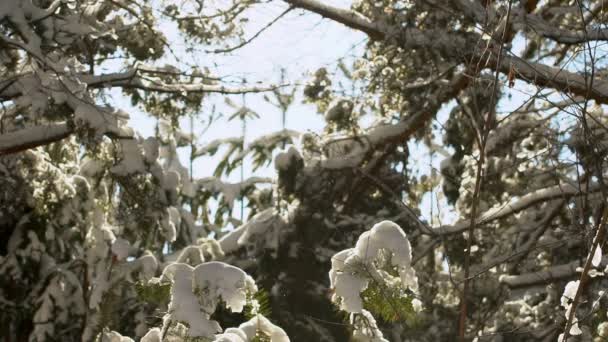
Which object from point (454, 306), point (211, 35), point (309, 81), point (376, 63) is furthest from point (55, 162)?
point (454, 306)

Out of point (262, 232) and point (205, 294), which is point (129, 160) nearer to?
point (262, 232)

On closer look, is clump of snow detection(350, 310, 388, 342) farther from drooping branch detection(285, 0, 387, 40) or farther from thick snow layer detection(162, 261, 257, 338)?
drooping branch detection(285, 0, 387, 40)

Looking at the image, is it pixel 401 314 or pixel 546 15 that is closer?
pixel 401 314

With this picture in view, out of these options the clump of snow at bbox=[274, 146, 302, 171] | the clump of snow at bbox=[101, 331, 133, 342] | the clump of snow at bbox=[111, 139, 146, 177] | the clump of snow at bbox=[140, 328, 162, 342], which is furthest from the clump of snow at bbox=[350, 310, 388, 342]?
the clump of snow at bbox=[274, 146, 302, 171]

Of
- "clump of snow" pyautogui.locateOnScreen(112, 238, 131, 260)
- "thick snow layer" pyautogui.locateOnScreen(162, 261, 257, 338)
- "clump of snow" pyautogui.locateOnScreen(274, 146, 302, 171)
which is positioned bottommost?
"thick snow layer" pyautogui.locateOnScreen(162, 261, 257, 338)

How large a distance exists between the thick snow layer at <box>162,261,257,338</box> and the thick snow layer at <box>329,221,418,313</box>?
1.20 feet

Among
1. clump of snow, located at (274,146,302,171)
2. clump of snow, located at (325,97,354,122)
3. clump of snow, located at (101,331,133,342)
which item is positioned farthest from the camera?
clump of snow, located at (325,97,354,122)

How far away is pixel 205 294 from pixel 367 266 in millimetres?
630

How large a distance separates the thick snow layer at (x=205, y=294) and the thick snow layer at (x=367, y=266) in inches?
14.4

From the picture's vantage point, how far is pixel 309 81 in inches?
338

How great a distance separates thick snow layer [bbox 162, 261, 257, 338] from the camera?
131 inches

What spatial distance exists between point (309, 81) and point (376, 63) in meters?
0.70

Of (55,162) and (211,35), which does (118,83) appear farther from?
(55,162)

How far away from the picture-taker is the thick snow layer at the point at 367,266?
11.3ft
